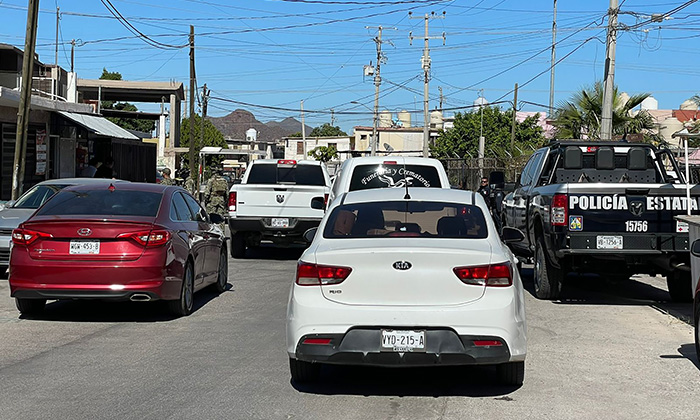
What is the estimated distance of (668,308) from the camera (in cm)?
1241

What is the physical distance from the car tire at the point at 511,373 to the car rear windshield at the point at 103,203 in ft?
15.9

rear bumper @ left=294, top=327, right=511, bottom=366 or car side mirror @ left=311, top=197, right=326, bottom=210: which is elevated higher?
car side mirror @ left=311, top=197, right=326, bottom=210

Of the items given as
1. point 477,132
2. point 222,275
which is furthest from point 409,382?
point 477,132

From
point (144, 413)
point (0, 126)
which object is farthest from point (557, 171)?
point (0, 126)

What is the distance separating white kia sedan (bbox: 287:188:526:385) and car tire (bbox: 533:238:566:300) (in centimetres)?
588

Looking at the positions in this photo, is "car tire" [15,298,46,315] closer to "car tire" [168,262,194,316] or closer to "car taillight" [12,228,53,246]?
"car taillight" [12,228,53,246]

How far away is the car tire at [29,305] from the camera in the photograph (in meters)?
10.5

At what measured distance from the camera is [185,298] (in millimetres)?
10930

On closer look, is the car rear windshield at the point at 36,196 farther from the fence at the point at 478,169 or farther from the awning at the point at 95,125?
the fence at the point at 478,169

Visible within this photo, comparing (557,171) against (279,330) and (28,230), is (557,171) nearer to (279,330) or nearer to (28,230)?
(279,330)

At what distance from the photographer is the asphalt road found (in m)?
6.62

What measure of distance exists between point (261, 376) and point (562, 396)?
2.43m

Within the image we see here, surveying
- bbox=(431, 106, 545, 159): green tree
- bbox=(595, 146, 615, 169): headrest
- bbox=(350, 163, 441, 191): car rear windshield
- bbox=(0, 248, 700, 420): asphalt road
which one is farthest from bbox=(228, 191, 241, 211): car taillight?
bbox=(431, 106, 545, 159): green tree

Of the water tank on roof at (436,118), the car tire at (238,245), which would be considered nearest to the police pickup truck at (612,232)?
the car tire at (238,245)
